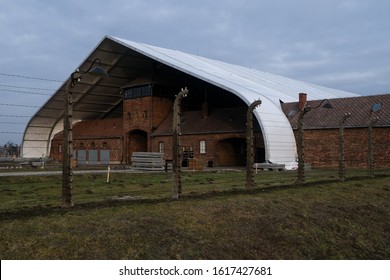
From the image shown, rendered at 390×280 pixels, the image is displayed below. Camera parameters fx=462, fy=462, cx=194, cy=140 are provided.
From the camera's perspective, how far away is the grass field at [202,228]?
7301mm

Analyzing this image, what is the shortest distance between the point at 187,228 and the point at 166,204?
8.01ft

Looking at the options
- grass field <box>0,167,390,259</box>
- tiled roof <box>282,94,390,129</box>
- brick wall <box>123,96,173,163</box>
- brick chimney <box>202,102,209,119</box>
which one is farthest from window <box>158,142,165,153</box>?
grass field <box>0,167,390,259</box>

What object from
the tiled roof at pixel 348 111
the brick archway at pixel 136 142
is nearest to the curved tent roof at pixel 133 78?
the tiled roof at pixel 348 111

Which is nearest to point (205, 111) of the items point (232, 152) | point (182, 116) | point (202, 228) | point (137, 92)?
point (182, 116)

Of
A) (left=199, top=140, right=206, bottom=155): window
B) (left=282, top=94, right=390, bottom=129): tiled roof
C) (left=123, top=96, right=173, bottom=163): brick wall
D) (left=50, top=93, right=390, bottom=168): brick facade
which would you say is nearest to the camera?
(left=50, top=93, right=390, bottom=168): brick facade

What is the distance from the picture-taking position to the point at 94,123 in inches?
2255

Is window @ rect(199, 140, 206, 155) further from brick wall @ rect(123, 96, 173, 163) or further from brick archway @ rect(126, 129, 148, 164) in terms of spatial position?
brick archway @ rect(126, 129, 148, 164)

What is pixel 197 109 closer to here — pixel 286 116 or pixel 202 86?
pixel 202 86

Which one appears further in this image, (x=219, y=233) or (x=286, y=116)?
(x=286, y=116)

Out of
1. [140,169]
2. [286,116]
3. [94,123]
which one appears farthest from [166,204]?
[94,123]

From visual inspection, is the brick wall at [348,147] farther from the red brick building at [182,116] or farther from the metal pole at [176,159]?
the metal pole at [176,159]

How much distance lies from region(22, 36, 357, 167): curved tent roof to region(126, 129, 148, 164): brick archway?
211 inches

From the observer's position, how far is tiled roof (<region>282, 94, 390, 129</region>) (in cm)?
3584

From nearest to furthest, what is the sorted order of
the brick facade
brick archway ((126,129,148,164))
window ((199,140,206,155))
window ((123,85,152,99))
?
1. the brick facade
2. window ((199,140,206,155))
3. window ((123,85,152,99))
4. brick archway ((126,129,148,164))
